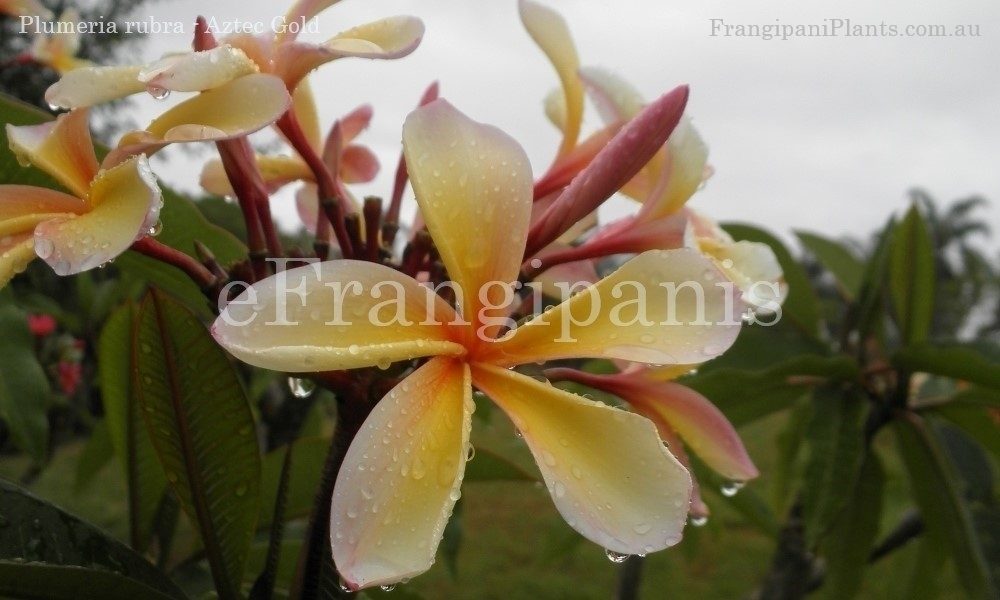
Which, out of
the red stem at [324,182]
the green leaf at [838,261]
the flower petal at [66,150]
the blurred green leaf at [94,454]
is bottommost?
the blurred green leaf at [94,454]

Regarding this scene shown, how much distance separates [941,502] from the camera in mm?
1373

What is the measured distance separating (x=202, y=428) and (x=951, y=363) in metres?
1.14

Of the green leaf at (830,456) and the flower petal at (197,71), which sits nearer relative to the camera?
the flower petal at (197,71)

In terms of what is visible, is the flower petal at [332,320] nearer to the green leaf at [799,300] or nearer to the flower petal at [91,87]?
the flower petal at [91,87]

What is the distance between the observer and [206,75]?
0.54 m

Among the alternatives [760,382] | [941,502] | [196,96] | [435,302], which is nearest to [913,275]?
[941,502]

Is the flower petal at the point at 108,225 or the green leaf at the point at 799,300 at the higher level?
the flower petal at the point at 108,225

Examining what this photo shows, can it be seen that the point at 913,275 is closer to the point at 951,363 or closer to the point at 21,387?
the point at 951,363

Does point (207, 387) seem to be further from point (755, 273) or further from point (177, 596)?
point (755, 273)

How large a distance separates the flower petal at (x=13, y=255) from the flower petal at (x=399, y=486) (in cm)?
27

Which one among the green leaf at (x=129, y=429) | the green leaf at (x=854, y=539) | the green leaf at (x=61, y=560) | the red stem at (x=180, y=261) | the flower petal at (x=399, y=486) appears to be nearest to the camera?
the flower petal at (x=399, y=486)

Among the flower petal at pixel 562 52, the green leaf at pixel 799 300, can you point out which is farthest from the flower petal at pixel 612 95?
the green leaf at pixel 799 300

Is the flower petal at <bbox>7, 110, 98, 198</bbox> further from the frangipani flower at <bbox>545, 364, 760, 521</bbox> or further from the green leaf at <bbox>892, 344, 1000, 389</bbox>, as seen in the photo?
the green leaf at <bbox>892, 344, 1000, 389</bbox>

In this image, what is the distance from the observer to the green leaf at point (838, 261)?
6.11ft
